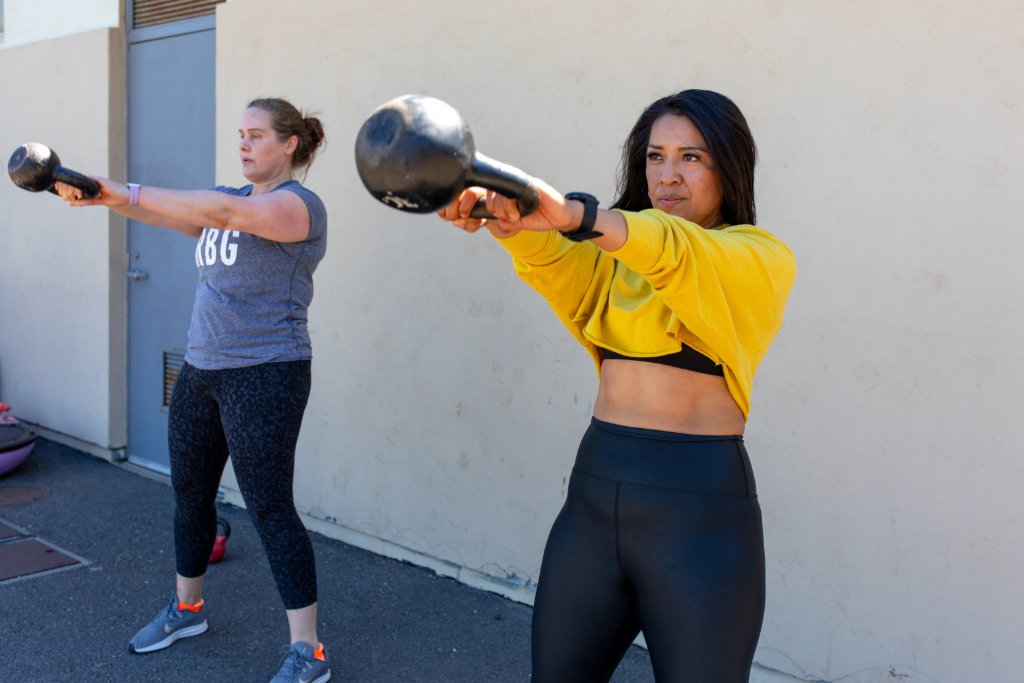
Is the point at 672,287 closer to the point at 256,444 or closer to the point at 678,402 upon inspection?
the point at 678,402

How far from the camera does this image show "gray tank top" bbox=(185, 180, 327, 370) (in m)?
2.72

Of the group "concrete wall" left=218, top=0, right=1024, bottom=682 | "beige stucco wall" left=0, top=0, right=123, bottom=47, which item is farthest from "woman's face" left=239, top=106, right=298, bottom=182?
"beige stucco wall" left=0, top=0, right=123, bottom=47

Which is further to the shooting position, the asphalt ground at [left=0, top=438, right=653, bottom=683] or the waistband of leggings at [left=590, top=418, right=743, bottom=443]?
the asphalt ground at [left=0, top=438, right=653, bottom=683]

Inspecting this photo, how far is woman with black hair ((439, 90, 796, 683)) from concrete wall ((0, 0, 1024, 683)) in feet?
3.46

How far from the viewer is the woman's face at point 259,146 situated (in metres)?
2.79

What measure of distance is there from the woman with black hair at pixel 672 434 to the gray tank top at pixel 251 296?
120 cm

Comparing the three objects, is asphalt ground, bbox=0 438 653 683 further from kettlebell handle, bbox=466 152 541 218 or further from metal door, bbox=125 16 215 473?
kettlebell handle, bbox=466 152 541 218

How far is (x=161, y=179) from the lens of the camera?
5195mm

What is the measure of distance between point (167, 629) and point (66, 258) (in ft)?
11.3

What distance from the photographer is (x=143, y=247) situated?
5.33 meters

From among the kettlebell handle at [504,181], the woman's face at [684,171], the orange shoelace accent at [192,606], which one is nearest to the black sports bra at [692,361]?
the woman's face at [684,171]

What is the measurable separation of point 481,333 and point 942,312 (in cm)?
180

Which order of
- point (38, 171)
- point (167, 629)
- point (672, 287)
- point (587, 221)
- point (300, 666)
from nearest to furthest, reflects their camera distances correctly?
point (587, 221) → point (672, 287) → point (38, 171) → point (300, 666) → point (167, 629)

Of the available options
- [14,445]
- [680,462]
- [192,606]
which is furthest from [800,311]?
[14,445]
